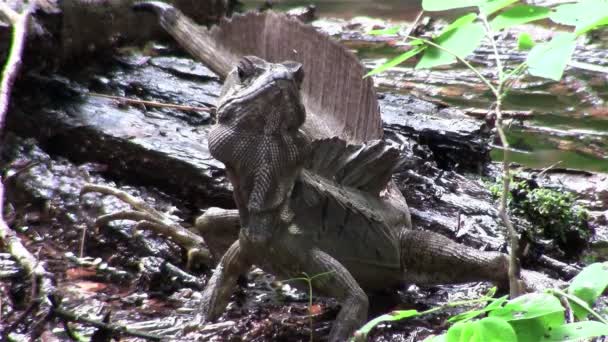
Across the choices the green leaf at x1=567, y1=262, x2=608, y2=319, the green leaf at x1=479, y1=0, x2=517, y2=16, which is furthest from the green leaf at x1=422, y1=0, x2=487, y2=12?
the green leaf at x1=567, y1=262, x2=608, y2=319

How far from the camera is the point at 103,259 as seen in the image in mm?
3842

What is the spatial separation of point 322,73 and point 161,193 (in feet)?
3.92

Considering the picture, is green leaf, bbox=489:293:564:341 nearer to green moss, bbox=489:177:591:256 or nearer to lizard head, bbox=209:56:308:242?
lizard head, bbox=209:56:308:242

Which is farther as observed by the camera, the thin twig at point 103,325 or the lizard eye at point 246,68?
the lizard eye at point 246,68

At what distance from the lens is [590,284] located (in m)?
1.73

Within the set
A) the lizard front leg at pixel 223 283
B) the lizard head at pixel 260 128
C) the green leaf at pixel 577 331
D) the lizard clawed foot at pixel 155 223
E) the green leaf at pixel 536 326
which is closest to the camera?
the green leaf at pixel 577 331

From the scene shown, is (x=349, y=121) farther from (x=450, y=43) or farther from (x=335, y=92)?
(x=450, y=43)

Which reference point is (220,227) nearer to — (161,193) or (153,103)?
(161,193)

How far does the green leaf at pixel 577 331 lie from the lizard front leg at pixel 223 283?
1.74 meters

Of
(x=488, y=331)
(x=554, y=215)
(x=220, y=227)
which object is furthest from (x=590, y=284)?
(x=554, y=215)

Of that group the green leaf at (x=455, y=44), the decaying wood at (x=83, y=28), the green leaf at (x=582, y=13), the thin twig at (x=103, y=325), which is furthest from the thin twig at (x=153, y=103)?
the green leaf at (x=582, y=13)

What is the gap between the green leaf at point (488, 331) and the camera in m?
1.59

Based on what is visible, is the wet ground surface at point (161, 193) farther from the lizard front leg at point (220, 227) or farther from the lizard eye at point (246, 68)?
the lizard eye at point (246, 68)

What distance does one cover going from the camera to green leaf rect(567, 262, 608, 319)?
1.72 meters
